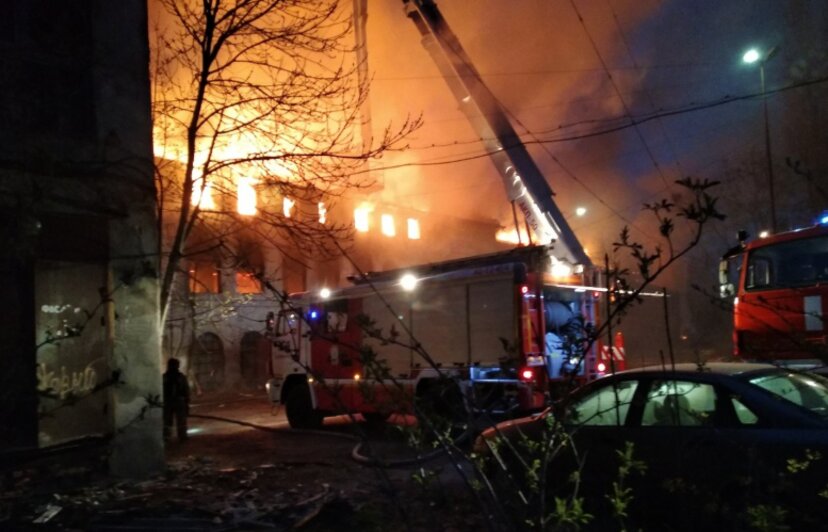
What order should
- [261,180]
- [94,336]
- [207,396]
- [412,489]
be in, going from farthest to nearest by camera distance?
[207,396] → [261,180] → [94,336] → [412,489]

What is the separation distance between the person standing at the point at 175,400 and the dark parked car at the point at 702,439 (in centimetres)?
664

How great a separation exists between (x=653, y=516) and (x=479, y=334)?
5.47 m

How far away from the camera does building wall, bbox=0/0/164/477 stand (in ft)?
22.5

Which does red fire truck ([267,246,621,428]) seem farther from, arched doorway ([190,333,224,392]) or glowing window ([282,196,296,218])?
arched doorway ([190,333,224,392])

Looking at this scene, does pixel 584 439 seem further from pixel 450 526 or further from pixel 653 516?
pixel 450 526

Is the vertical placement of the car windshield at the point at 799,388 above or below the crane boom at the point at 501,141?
below

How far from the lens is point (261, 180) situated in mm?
9578

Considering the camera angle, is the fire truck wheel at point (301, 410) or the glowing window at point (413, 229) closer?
the fire truck wheel at point (301, 410)

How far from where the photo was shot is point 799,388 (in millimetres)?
4863

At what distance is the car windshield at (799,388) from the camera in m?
4.67

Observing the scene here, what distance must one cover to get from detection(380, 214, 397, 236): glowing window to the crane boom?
53.0 feet

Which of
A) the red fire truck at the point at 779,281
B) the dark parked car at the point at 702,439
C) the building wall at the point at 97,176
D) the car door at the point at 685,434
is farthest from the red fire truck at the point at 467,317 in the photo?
the car door at the point at 685,434

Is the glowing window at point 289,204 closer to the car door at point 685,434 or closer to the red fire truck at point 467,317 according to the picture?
the red fire truck at point 467,317

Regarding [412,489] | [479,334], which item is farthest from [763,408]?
[479,334]
